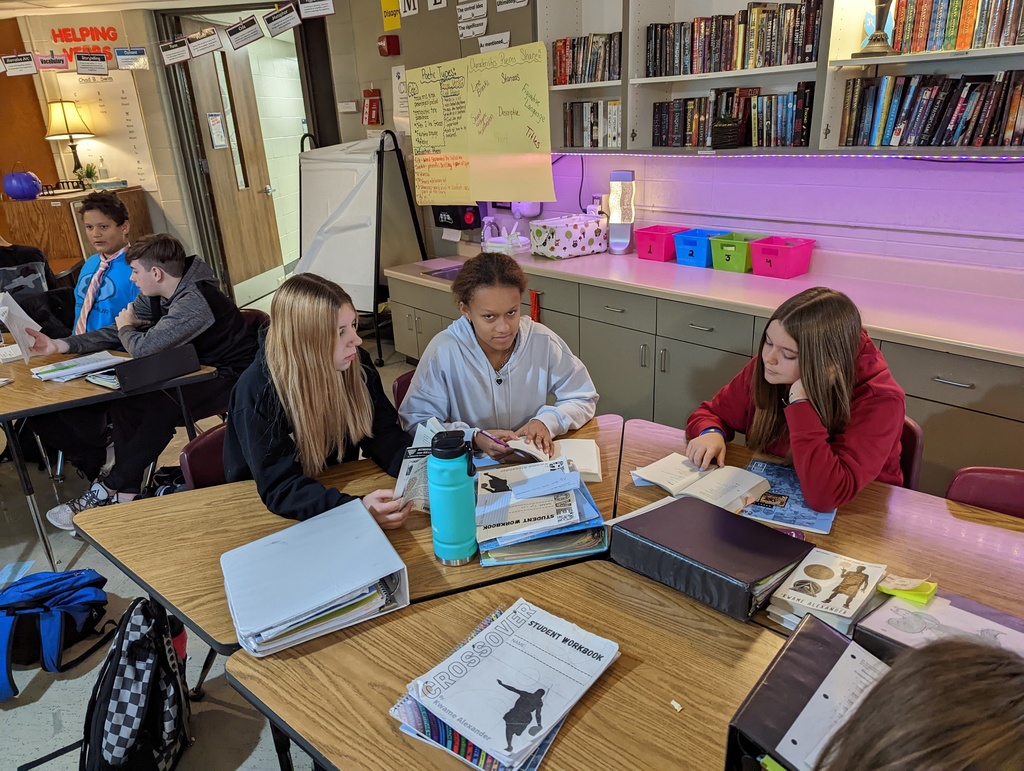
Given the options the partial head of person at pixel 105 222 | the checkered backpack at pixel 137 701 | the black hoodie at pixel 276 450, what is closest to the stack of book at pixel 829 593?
A: the black hoodie at pixel 276 450

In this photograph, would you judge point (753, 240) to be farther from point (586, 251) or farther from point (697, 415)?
point (697, 415)

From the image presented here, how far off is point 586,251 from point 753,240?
2.87 ft

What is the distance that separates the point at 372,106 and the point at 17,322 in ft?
9.55

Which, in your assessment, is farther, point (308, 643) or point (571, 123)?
point (571, 123)

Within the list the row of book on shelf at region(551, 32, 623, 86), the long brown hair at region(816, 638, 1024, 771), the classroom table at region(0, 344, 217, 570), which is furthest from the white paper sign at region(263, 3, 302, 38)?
the long brown hair at region(816, 638, 1024, 771)

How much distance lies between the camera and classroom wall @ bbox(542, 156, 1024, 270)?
2533mm

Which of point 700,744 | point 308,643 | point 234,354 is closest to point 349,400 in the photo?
point 308,643

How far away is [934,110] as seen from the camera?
2.39 metres

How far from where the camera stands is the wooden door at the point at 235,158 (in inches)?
233

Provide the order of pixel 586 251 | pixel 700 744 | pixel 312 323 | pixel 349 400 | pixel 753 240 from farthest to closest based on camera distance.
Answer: pixel 586 251 < pixel 753 240 < pixel 349 400 < pixel 312 323 < pixel 700 744

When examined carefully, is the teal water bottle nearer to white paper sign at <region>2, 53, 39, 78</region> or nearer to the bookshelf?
the bookshelf

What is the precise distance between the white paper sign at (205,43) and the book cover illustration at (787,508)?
3.98 meters

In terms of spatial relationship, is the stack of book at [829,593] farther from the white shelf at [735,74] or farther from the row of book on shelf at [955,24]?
the white shelf at [735,74]

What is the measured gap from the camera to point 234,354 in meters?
2.88
